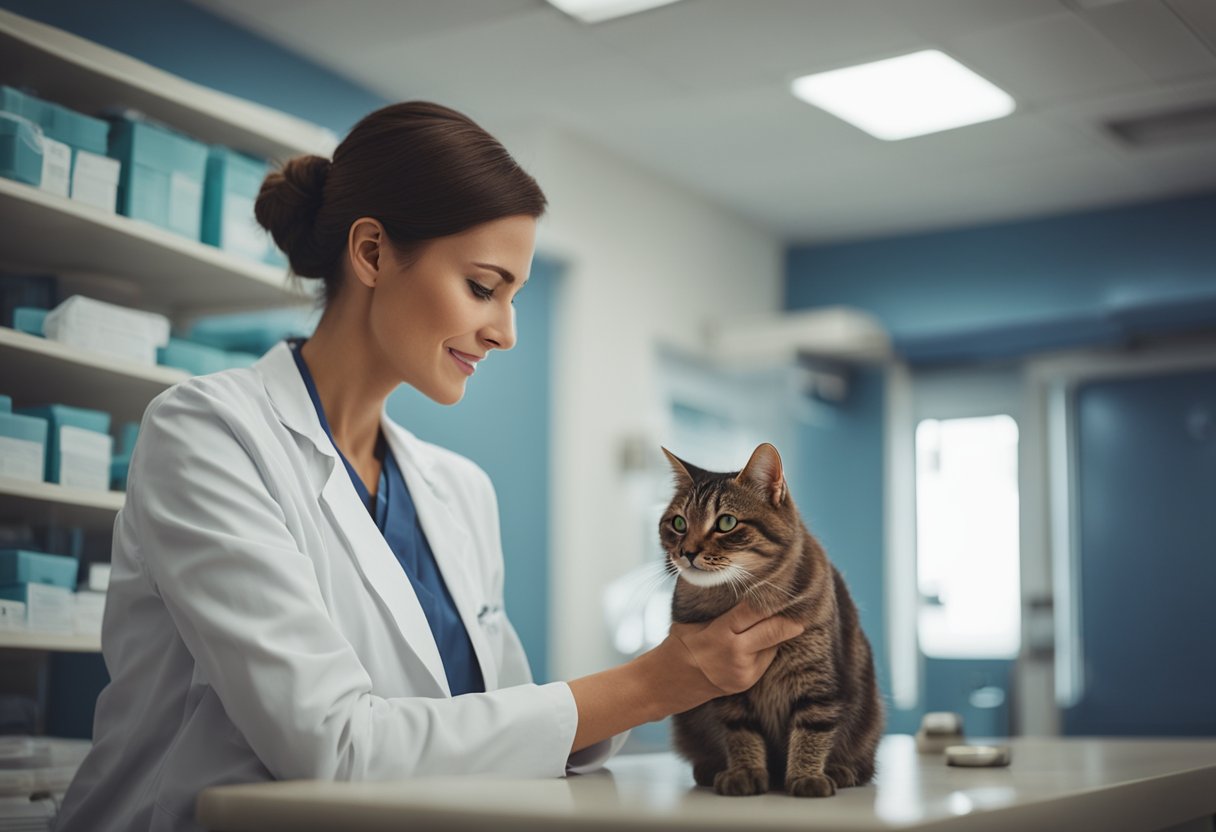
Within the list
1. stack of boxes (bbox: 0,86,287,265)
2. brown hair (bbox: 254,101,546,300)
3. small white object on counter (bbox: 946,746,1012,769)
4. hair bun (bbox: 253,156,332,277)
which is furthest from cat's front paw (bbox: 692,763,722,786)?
stack of boxes (bbox: 0,86,287,265)

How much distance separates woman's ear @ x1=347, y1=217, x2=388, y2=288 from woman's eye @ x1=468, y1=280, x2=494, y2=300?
4.7 inches

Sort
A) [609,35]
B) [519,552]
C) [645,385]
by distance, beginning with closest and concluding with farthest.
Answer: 1. [609,35]
2. [519,552]
3. [645,385]

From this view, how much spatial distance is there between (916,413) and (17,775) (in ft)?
12.9

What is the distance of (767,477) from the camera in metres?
1.18

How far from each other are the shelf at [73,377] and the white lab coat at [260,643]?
93cm

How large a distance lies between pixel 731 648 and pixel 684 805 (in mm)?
254

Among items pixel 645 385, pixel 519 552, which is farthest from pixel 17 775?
pixel 645 385

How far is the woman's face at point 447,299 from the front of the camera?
1.43 m

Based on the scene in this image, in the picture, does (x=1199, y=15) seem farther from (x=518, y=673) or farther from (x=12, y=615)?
(x=12, y=615)

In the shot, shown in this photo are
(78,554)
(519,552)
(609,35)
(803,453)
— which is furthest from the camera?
(803,453)

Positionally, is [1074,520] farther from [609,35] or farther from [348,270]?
[348,270]

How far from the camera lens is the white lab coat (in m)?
1.05

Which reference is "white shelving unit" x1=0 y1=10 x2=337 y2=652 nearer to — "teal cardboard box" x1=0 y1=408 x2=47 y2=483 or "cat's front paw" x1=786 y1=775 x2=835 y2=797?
"teal cardboard box" x1=0 y1=408 x2=47 y2=483

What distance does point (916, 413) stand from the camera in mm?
5113
